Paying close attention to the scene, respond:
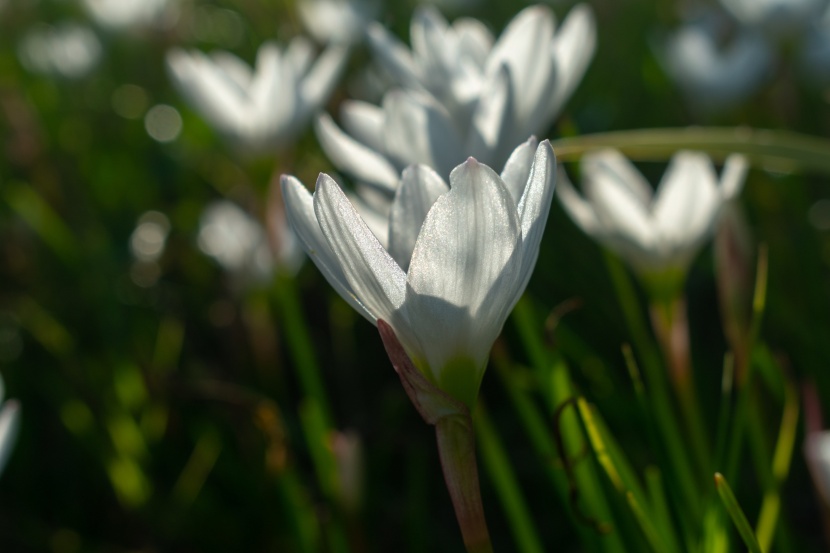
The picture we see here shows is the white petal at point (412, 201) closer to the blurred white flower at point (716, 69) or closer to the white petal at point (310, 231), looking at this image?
the white petal at point (310, 231)

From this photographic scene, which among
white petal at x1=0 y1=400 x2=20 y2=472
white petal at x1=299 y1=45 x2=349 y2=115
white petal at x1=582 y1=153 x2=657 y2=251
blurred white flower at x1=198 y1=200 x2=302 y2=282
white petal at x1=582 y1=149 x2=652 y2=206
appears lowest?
white petal at x1=0 y1=400 x2=20 y2=472

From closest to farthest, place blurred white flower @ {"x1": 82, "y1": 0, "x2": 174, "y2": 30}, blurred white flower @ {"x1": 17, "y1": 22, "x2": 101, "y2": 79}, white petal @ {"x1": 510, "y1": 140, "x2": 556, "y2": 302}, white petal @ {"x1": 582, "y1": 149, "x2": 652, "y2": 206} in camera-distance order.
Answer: white petal @ {"x1": 510, "y1": 140, "x2": 556, "y2": 302}
white petal @ {"x1": 582, "y1": 149, "x2": 652, "y2": 206}
blurred white flower @ {"x1": 17, "y1": 22, "x2": 101, "y2": 79}
blurred white flower @ {"x1": 82, "y1": 0, "x2": 174, "y2": 30}

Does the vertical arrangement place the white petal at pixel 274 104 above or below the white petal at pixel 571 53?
below

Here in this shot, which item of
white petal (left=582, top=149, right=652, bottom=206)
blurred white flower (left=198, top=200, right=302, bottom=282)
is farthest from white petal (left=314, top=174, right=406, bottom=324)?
blurred white flower (left=198, top=200, right=302, bottom=282)

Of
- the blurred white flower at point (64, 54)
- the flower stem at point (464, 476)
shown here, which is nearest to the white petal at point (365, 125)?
the flower stem at point (464, 476)

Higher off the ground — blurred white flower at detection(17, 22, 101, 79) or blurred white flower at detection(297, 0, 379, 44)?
blurred white flower at detection(297, 0, 379, 44)

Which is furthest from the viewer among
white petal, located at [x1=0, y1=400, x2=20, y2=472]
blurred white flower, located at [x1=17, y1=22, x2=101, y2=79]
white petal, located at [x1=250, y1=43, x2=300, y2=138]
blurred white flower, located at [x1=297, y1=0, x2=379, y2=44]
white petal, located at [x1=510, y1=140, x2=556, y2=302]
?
blurred white flower, located at [x1=17, y1=22, x2=101, y2=79]

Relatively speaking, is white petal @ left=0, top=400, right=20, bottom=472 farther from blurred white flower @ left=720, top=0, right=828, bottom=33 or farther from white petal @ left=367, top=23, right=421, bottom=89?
blurred white flower @ left=720, top=0, right=828, bottom=33
